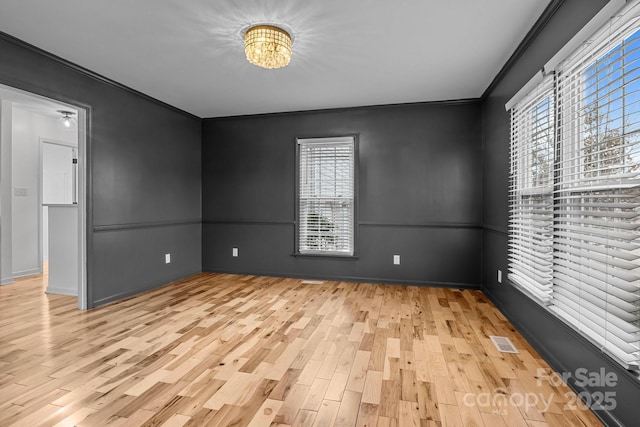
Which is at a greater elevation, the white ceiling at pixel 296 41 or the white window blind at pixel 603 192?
the white ceiling at pixel 296 41

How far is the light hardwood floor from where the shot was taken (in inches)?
69.1

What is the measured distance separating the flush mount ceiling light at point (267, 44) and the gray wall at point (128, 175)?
1966mm

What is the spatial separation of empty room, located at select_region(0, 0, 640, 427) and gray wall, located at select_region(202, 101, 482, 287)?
0.03 m

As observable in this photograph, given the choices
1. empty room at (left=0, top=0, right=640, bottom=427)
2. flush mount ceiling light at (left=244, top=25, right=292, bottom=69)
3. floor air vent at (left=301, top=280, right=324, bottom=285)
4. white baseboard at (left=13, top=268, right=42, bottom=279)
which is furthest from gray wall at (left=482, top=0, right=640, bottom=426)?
white baseboard at (left=13, top=268, right=42, bottom=279)

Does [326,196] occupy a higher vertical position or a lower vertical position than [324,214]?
higher

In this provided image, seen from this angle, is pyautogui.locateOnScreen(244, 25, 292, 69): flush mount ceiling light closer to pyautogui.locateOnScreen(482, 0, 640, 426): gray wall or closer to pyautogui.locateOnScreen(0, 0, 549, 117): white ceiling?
pyautogui.locateOnScreen(0, 0, 549, 117): white ceiling

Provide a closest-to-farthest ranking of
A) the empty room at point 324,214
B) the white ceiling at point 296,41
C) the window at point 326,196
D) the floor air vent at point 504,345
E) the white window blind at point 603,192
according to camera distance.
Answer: the white window blind at point 603,192, the empty room at point 324,214, the white ceiling at point 296,41, the floor air vent at point 504,345, the window at point 326,196

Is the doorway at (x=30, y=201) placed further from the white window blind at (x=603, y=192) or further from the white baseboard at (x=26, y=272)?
the white window blind at (x=603, y=192)

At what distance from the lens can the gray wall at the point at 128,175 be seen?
3145 millimetres

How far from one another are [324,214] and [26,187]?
4.54 meters

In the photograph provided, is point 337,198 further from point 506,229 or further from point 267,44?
point 267,44

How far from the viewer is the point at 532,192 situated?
8.75 feet

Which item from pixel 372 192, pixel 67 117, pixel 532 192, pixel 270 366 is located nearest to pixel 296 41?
pixel 532 192

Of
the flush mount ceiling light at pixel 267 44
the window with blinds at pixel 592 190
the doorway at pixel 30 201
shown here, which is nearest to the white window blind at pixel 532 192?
the window with blinds at pixel 592 190
